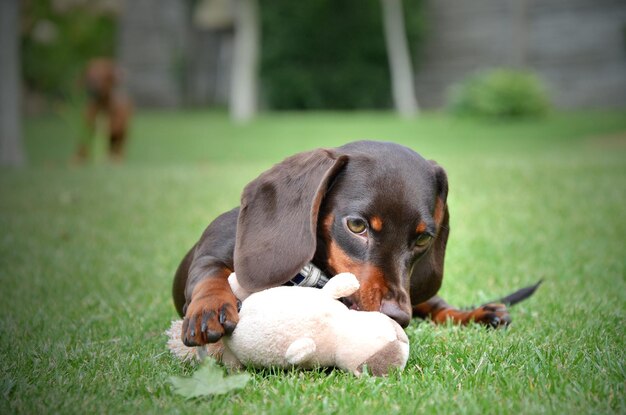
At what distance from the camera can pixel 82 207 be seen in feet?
23.3

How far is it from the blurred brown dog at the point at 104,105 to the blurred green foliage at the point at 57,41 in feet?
44.6

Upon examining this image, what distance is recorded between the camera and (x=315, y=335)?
230 centimetres

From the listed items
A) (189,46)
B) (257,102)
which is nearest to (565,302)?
(257,102)

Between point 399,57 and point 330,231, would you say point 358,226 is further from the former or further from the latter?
point 399,57

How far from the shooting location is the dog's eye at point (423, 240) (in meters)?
2.68

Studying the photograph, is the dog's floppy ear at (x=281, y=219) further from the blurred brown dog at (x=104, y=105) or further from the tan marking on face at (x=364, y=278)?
the blurred brown dog at (x=104, y=105)

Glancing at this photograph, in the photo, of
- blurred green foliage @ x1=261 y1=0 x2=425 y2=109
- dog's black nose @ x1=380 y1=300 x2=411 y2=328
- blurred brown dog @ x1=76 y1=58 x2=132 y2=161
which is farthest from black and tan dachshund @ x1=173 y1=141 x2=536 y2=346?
blurred green foliage @ x1=261 y1=0 x2=425 y2=109

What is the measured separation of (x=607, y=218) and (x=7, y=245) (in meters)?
4.93

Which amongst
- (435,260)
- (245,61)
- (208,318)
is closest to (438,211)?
(435,260)

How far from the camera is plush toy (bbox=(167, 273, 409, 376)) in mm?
2283

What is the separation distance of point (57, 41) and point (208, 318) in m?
27.9

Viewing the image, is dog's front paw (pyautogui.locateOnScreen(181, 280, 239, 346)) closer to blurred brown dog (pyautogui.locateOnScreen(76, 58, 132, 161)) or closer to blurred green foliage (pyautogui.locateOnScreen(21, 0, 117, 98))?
blurred brown dog (pyautogui.locateOnScreen(76, 58, 132, 161))

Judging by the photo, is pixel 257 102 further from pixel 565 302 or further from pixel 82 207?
pixel 565 302

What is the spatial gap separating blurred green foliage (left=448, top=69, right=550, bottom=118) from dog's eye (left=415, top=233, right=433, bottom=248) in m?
15.7
